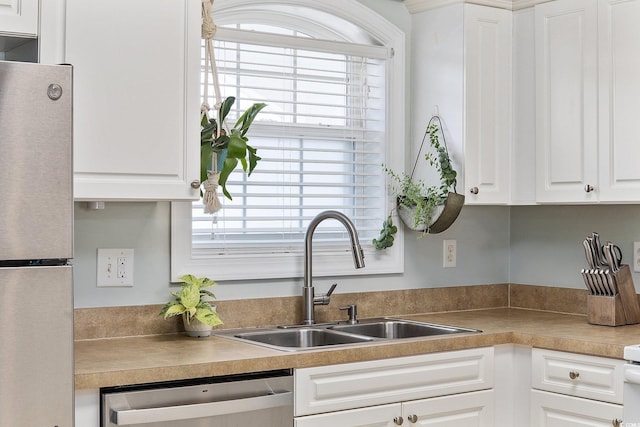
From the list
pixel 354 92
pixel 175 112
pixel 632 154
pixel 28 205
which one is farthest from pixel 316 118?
pixel 28 205

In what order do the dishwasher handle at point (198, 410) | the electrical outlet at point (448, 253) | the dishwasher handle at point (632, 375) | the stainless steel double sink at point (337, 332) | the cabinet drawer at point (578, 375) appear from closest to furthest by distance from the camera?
the dishwasher handle at point (198, 410), the dishwasher handle at point (632, 375), the cabinet drawer at point (578, 375), the stainless steel double sink at point (337, 332), the electrical outlet at point (448, 253)

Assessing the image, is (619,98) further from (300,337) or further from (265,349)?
(265,349)

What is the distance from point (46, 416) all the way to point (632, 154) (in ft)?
7.18

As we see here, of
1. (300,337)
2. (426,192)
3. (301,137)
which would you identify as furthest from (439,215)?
(300,337)

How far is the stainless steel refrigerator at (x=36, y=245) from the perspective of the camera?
6.43 feet

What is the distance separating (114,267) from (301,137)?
911mm

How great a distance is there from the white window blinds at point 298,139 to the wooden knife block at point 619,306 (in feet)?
2.94

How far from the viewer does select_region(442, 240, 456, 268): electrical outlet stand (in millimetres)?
3701

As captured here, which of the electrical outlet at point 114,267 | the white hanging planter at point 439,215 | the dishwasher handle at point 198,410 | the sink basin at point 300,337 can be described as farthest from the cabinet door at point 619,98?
the electrical outlet at point 114,267

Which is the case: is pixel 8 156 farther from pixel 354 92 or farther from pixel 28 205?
pixel 354 92

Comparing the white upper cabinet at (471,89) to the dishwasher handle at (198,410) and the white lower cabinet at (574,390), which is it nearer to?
the white lower cabinet at (574,390)

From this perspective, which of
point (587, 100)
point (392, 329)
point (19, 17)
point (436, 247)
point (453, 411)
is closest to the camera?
point (19, 17)

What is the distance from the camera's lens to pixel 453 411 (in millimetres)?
2951

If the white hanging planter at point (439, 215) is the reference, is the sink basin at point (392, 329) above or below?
below
